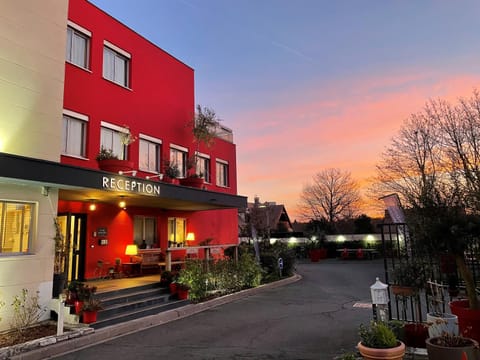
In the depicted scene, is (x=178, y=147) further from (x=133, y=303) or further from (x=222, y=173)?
(x=133, y=303)

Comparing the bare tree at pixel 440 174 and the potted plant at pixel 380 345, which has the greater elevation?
the bare tree at pixel 440 174

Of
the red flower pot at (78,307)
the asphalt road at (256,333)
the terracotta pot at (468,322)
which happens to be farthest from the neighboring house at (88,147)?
the terracotta pot at (468,322)

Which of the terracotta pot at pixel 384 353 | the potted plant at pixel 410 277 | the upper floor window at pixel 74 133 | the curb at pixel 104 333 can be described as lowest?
the curb at pixel 104 333

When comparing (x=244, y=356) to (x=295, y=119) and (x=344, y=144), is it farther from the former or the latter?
(x=344, y=144)

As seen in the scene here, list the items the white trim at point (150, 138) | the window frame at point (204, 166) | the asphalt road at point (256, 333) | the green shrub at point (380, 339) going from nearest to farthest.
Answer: the green shrub at point (380, 339), the asphalt road at point (256, 333), the white trim at point (150, 138), the window frame at point (204, 166)

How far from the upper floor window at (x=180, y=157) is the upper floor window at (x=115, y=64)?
10.8 feet

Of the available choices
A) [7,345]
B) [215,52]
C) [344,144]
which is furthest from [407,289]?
[344,144]

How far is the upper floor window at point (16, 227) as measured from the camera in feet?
24.9

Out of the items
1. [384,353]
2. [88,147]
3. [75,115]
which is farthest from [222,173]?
[384,353]

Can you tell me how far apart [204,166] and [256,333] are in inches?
439

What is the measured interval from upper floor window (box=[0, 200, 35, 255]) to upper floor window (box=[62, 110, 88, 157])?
334 cm

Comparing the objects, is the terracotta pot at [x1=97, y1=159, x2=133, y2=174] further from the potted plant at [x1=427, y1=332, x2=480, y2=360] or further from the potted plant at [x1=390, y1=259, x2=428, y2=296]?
the potted plant at [x1=427, y1=332, x2=480, y2=360]

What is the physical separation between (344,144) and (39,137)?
18.1 m

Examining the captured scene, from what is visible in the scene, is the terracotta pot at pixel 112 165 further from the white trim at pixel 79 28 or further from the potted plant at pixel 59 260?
the white trim at pixel 79 28
